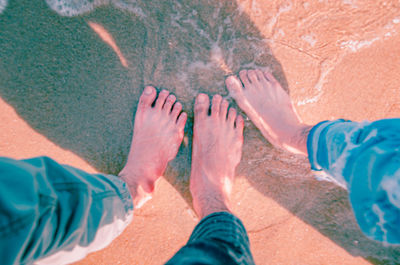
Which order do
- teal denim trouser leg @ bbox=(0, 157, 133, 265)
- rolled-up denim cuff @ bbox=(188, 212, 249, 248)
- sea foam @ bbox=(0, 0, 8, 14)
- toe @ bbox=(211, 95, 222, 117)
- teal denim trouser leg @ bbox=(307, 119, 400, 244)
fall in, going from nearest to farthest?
teal denim trouser leg @ bbox=(0, 157, 133, 265)
teal denim trouser leg @ bbox=(307, 119, 400, 244)
rolled-up denim cuff @ bbox=(188, 212, 249, 248)
sea foam @ bbox=(0, 0, 8, 14)
toe @ bbox=(211, 95, 222, 117)

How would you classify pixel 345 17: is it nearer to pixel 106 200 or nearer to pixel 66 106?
pixel 106 200

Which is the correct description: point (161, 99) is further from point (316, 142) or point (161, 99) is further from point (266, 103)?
point (316, 142)

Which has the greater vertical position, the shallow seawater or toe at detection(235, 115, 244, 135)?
the shallow seawater

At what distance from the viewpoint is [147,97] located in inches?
57.4

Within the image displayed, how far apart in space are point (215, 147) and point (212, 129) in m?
0.12

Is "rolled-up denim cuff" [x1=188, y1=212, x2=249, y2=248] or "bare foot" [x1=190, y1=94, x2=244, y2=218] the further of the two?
"bare foot" [x1=190, y1=94, x2=244, y2=218]

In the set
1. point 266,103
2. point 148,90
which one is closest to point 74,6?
point 148,90

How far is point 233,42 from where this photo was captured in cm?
139

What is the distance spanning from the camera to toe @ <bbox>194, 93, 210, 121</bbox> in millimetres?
1483

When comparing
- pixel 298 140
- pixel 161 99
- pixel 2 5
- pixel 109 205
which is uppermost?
pixel 2 5

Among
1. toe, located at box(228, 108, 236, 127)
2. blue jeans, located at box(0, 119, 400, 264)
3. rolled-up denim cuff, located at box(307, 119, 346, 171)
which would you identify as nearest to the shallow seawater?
toe, located at box(228, 108, 236, 127)

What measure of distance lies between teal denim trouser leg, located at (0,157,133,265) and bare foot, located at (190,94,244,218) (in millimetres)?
577

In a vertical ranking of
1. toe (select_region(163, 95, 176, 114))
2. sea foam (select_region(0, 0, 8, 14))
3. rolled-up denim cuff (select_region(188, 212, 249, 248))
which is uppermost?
sea foam (select_region(0, 0, 8, 14))

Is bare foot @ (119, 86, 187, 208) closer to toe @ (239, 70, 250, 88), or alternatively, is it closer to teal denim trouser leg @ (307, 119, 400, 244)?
toe @ (239, 70, 250, 88)
